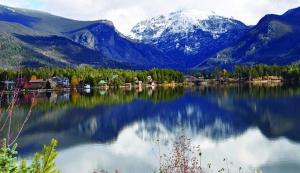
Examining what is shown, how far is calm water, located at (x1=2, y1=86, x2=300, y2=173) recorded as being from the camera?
35344 mm

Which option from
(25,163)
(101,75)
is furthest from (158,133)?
(101,75)

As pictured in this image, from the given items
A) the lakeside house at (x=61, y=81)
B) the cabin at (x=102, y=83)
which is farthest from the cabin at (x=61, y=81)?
the cabin at (x=102, y=83)

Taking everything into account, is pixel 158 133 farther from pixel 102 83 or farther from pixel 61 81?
pixel 61 81

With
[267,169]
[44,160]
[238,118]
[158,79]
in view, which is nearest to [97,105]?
[238,118]

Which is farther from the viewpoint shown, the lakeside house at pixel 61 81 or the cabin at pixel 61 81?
the cabin at pixel 61 81

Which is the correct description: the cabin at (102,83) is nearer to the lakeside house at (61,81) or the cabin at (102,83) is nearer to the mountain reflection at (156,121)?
the lakeside house at (61,81)

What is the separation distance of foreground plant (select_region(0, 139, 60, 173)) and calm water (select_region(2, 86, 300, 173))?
21.3m

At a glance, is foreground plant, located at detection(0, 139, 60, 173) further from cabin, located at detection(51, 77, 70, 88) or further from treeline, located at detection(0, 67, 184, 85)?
cabin, located at detection(51, 77, 70, 88)

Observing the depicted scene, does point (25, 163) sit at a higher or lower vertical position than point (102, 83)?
higher

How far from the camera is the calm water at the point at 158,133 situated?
35344mm

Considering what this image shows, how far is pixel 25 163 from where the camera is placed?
24.4 ft

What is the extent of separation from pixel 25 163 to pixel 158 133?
1716 inches

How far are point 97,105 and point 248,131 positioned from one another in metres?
45.2

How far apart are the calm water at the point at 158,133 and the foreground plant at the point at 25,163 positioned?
70.0ft
